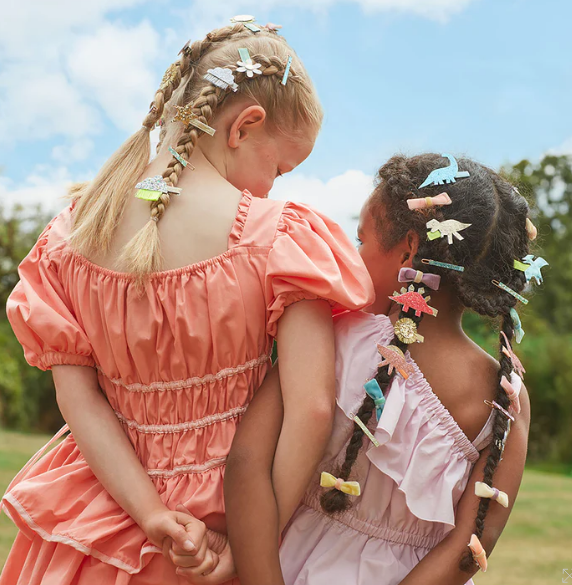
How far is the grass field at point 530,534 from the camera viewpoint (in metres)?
5.29

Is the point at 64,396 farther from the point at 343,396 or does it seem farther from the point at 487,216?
the point at 487,216

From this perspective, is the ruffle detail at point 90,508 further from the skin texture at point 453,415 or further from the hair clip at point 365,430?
the hair clip at point 365,430

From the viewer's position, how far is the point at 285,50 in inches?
60.4

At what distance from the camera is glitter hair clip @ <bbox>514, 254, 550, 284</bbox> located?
1.53m

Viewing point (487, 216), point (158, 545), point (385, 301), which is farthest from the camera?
point (385, 301)

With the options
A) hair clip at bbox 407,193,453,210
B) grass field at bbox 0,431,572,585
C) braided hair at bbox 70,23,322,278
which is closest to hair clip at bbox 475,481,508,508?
hair clip at bbox 407,193,453,210

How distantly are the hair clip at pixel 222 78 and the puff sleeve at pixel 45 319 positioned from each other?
502 mm

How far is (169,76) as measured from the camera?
153cm

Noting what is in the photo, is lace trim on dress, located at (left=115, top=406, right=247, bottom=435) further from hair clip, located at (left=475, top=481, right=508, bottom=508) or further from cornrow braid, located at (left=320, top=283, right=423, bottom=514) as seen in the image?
hair clip, located at (left=475, top=481, right=508, bottom=508)

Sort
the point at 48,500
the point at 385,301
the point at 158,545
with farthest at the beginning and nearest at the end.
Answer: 1. the point at 385,301
2. the point at 48,500
3. the point at 158,545

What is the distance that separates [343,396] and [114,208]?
0.59 m

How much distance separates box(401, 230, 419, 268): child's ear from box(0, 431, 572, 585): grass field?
3.83 m

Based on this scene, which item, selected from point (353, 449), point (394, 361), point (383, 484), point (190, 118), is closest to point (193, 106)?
point (190, 118)

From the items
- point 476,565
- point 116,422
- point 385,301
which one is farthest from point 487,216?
point 116,422
